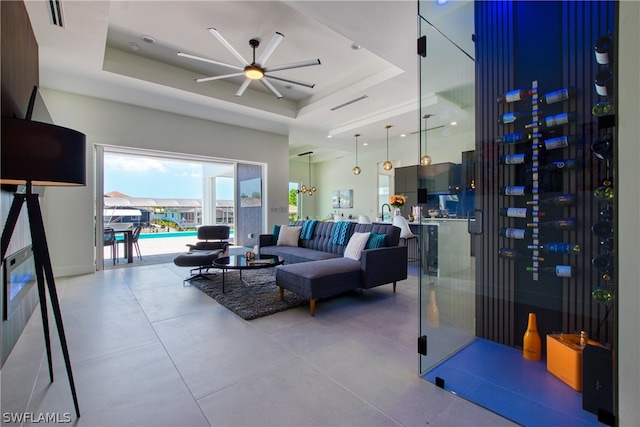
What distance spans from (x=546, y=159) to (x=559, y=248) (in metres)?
0.66

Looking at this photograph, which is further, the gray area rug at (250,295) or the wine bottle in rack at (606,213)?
the gray area rug at (250,295)

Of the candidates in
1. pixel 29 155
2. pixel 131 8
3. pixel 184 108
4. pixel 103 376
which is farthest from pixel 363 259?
pixel 184 108

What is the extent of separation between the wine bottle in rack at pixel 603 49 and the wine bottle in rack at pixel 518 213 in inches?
40.0

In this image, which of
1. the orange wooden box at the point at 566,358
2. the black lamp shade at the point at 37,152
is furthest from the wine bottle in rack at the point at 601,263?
the black lamp shade at the point at 37,152

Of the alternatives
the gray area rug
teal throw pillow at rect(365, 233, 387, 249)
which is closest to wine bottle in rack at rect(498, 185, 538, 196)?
teal throw pillow at rect(365, 233, 387, 249)

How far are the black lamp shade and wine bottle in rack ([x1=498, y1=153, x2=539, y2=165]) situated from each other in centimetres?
291

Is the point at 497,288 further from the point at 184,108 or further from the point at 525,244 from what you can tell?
the point at 184,108

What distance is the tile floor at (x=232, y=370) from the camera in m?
1.53

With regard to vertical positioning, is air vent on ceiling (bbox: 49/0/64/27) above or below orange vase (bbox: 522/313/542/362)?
above

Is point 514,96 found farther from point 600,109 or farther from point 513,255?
point 513,255

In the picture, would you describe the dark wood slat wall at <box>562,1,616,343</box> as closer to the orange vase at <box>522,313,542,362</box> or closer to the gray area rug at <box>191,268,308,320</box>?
the orange vase at <box>522,313,542,362</box>

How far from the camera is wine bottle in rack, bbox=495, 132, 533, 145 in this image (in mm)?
2189

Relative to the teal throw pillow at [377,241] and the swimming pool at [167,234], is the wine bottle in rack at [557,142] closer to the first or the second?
the teal throw pillow at [377,241]

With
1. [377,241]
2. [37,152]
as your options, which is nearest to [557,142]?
[377,241]
